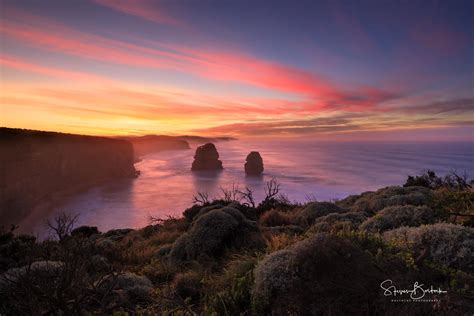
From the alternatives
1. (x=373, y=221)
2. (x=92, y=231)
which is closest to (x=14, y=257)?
(x=373, y=221)

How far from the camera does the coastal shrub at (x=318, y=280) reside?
4.74m

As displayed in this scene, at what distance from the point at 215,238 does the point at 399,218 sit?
6.22 m

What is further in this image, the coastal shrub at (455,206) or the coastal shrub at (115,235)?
the coastal shrub at (115,235)

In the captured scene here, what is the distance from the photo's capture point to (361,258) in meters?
5.60

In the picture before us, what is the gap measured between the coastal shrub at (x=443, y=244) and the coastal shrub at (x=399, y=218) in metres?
2.60

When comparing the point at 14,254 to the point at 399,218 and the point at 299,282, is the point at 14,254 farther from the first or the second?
the point at 399,218

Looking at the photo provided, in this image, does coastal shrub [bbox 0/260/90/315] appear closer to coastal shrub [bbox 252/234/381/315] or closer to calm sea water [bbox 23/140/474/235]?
coastal shrub [bbox 252/234/381/315]

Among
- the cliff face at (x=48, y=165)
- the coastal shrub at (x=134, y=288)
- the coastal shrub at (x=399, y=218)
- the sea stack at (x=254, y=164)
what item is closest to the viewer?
the coastal shrub at (x=134, y=288)

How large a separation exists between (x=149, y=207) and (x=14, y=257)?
69831 millimetres

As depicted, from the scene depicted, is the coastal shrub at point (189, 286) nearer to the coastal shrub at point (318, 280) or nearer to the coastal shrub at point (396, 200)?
the coastal shrub at point (318, 280)

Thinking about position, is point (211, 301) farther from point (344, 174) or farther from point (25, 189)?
point (344, 174)
